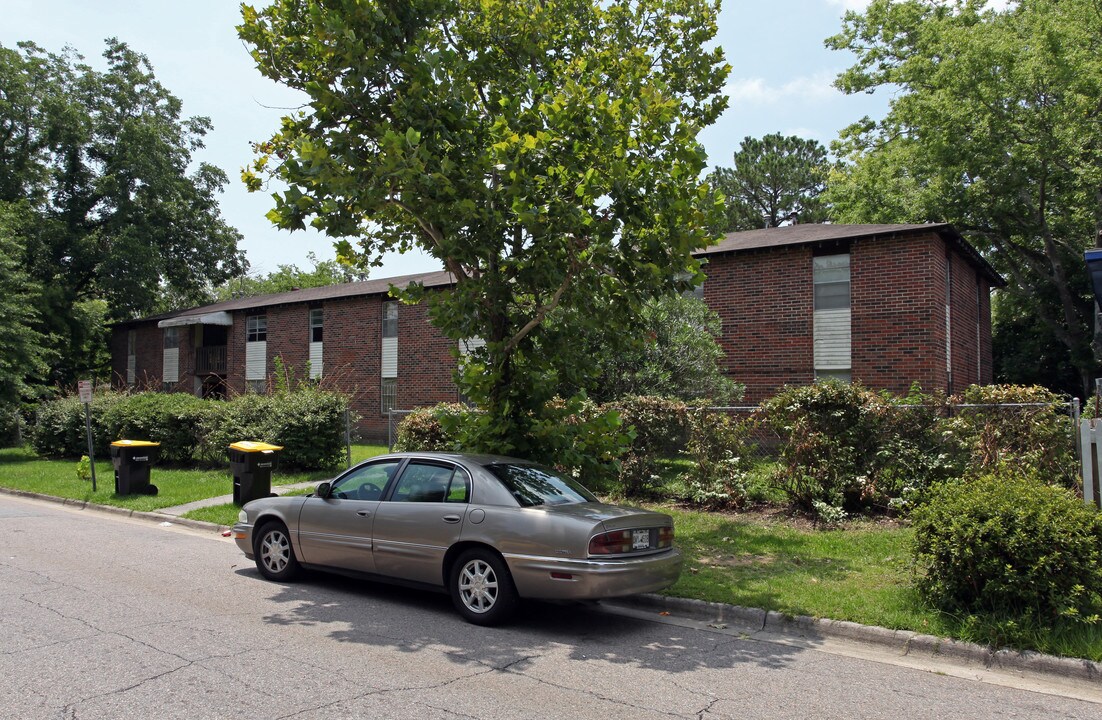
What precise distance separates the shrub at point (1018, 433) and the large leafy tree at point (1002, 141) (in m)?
13.7

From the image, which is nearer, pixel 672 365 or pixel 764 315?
pixel 672 365

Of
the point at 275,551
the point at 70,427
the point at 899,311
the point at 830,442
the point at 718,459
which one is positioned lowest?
the point at 275,551

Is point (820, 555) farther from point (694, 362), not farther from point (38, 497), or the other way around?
point (38, 497)

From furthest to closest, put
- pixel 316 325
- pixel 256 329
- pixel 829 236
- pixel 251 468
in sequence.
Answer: pixel 256 329, pixel 316 325, pixel 829 236, pixel 251 468

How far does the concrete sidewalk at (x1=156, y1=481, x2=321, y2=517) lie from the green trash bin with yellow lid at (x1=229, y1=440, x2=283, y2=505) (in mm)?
1036

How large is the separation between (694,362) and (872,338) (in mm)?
5464

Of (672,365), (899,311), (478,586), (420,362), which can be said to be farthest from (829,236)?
(478,586)

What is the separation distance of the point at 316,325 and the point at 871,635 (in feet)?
84.9

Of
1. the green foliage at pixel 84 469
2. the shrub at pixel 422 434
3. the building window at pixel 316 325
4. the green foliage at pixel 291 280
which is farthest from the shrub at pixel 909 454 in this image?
the green foliage at pixel 291 280

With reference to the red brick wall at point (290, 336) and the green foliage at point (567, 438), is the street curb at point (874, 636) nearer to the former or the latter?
the green foliage at point (567, 438)

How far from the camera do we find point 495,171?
30.7ft

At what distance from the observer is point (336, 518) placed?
7.60 meters

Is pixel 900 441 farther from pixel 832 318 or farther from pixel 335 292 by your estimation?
pixel 335 292

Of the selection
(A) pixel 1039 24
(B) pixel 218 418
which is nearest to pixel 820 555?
(B) pixel 218 418
